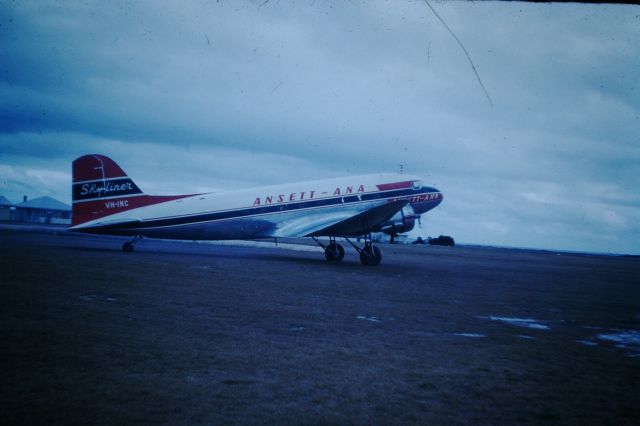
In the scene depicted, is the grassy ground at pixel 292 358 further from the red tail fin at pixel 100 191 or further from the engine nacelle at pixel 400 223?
the engine nacelle at pixel 400 223

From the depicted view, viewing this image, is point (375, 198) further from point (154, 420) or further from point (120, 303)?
point (154, 420)

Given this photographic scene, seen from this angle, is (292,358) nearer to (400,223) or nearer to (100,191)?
(400,223)

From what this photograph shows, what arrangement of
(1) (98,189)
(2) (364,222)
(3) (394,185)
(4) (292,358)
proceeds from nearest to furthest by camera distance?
(4) (292,358) → (1) (98,189) → (2) (364,222) → (3) (394,185)

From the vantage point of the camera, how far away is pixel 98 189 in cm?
1995

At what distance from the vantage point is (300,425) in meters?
3.46

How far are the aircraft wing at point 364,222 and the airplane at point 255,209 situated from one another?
47 millimetres

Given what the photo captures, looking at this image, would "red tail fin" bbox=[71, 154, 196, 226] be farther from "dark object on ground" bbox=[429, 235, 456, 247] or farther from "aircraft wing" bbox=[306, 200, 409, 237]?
"dark object on ground" bbox=[429, 235, 456, 247]

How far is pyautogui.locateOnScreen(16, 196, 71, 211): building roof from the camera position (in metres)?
86.7

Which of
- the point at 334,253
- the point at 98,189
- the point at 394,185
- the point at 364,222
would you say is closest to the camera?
the point at 98,189

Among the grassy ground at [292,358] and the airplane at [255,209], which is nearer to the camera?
the grassy ground at [292,358]

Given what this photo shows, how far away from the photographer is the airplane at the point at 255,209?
1984cm

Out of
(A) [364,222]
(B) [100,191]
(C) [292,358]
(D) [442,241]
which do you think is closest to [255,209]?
(A) [364,222]

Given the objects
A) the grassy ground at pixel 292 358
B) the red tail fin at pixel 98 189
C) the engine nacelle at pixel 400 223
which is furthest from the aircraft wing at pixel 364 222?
the red tail fin at pixel 98 189

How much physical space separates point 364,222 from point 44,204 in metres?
93.6
